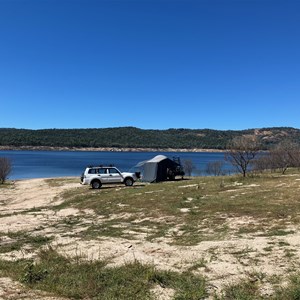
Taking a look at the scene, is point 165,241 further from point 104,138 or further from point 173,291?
point 104,138

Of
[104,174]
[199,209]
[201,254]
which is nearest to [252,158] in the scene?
[104,174]

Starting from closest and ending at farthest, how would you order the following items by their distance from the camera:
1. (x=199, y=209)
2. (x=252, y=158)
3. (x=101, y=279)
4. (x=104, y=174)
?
1. (x=101, y=279)
2. (x=199, y=209)
3. (x=104, y=174)
4. (x=252, y=158)

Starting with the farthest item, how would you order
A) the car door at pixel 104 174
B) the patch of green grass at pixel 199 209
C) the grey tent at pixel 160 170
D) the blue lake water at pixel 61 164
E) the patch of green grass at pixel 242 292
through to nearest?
the blue lake water at pixel 61 164 → the grey tent at pixel 160 170 → the car door at pixel 104 174 → the patch of green grass at pixel 199 209 → the patch of green grass at pixel 242 292

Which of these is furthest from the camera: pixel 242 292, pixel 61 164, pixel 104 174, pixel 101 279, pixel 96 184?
pixel 61 164

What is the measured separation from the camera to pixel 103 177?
2753 cm

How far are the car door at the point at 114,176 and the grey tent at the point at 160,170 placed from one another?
4.28m

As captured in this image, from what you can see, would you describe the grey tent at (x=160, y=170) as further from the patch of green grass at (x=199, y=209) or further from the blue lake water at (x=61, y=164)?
the blue lake water at (x=61, y=164)

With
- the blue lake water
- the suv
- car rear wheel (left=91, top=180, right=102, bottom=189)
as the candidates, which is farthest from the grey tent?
the blue lake water

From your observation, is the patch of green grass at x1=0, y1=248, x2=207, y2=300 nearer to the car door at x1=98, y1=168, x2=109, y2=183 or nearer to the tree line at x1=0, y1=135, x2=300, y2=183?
the car door at x1=98, y1=168, x2=109, y2=183

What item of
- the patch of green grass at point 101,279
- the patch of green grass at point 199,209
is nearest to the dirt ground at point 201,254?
the patch of green grass at point 101,279

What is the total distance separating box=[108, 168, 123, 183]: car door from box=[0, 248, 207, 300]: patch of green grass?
19.7 m

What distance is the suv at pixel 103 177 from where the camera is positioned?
27094 mm

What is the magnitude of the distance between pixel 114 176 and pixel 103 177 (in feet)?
2.91

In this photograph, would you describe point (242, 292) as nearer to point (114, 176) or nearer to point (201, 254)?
point (201, 254)
